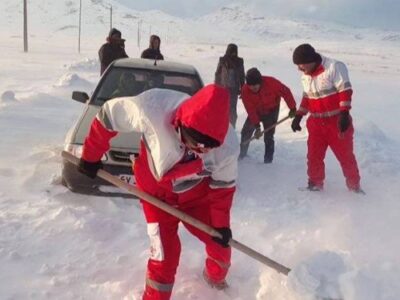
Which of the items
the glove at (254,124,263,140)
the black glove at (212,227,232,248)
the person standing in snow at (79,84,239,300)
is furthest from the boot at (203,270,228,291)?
the glove at (254,124,263,140)

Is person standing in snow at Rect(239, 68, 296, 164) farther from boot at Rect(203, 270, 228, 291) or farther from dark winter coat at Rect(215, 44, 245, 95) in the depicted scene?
boot at Rect(203, 270, 228, 291)

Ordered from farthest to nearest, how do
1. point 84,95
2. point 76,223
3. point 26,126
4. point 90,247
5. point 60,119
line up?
point 60,119 → point 26,126 → point 84,95 → point 76,223 → point 90,247

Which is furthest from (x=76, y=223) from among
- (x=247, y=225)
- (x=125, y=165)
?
(x=247, y=225)

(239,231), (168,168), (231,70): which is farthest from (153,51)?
(168,168)

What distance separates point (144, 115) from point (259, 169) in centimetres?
405

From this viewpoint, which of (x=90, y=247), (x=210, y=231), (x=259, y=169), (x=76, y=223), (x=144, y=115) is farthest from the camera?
(x=259, y=169)

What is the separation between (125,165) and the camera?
461 cm

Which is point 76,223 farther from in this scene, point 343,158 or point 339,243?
point 343,158

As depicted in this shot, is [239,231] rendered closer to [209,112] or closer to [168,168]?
[168,168]

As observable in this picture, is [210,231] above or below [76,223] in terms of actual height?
above

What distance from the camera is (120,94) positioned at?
5.96 metres

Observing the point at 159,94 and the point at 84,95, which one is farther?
the point at 84,95

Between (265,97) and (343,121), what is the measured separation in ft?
5.61

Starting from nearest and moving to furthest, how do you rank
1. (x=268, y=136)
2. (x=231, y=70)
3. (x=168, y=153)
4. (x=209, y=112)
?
1. (x=209, y=112)
2. (x=168, y=153)
3. (x=268, y=136)
4. (x=231, y=70)
